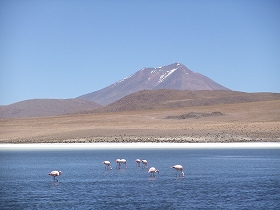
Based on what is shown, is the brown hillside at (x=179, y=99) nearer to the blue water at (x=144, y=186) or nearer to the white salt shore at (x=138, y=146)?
the white salt shore at (x=138, y=146)

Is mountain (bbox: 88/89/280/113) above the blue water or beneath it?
above

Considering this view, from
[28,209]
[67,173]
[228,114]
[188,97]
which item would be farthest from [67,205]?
[188,97]

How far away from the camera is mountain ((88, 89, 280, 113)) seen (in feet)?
419

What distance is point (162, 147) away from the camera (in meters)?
50.8

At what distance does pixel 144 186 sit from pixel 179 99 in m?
122

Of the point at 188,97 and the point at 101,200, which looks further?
the point at 188,97

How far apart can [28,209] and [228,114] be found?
74.5 m

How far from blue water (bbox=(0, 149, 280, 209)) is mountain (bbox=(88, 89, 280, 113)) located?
92.8 metres

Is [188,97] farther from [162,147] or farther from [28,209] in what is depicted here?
[28,209]

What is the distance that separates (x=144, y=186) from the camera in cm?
2302

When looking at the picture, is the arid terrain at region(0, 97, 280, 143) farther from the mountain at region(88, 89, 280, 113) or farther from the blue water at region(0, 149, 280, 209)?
the mountain at region(88, 89, 280, 113)

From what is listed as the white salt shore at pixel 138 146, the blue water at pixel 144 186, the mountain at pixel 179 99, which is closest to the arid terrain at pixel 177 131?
the white salt shore at pixel 138 146

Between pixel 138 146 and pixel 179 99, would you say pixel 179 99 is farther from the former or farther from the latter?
pixel 138 146

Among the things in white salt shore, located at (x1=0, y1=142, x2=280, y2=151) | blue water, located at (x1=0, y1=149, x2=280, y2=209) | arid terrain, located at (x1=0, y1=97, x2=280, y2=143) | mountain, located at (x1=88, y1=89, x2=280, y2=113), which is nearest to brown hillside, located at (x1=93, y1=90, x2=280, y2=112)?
mountain, located at (x1=88, y1=89, x2=280, y2=113)
